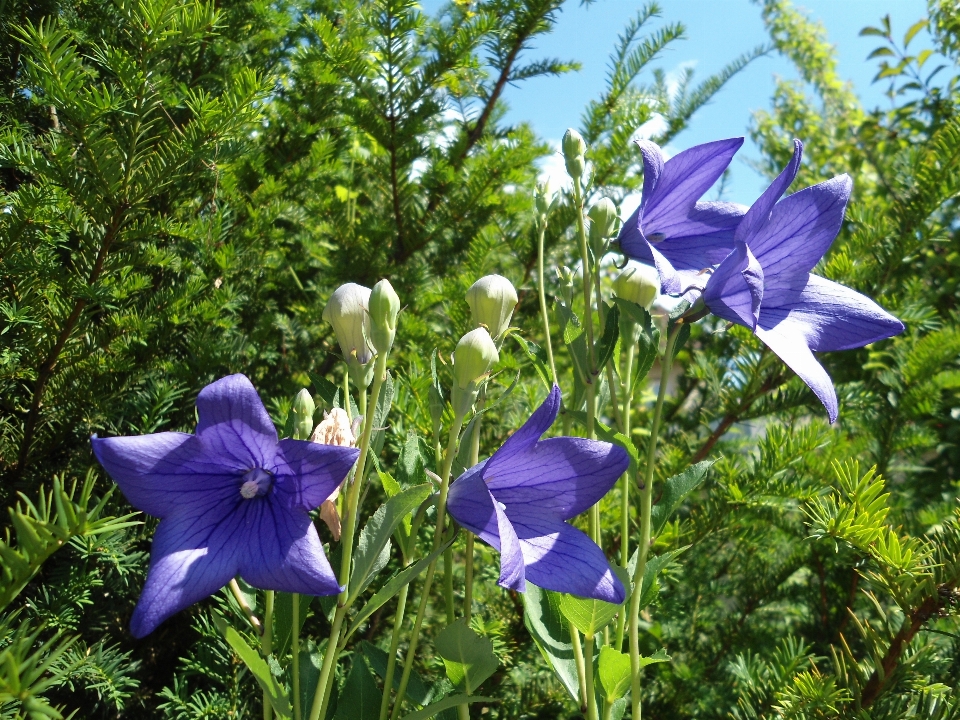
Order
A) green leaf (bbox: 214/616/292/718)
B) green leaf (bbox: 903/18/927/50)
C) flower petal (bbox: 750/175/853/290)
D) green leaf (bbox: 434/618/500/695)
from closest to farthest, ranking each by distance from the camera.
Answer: green leaf (bbox: 214/616/292/718) → green leaf (bbox: 434/618/500/695) → flower petal (bbox: 750/175/853/290) → green leaf (bbox: 903/18/927/50)

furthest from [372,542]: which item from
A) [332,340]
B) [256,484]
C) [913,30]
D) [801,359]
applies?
[913,30]

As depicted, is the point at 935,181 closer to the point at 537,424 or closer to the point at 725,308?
the point at 725,308

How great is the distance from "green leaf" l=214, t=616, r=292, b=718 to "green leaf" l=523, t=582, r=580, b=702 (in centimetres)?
26

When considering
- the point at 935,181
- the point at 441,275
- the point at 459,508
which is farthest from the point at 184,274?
the point at 935,181

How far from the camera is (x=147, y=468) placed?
55 cm

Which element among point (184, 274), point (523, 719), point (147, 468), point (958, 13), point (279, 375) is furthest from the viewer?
point (958, 13)

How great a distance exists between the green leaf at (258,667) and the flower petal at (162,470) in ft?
0.39

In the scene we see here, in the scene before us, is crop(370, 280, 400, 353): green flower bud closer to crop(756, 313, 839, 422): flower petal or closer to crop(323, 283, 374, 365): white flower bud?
crop(323, 283, 374, 365): white flower bud

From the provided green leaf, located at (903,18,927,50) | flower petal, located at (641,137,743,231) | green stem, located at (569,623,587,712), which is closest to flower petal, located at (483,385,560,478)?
green stem, located at (569,623,587,712)

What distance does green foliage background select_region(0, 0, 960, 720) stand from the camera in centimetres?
78

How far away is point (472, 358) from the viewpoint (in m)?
0.58

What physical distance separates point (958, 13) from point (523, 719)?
92.1 inches

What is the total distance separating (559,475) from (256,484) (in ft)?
0.96

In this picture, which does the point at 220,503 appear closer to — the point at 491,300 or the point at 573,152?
the point at 491,300
